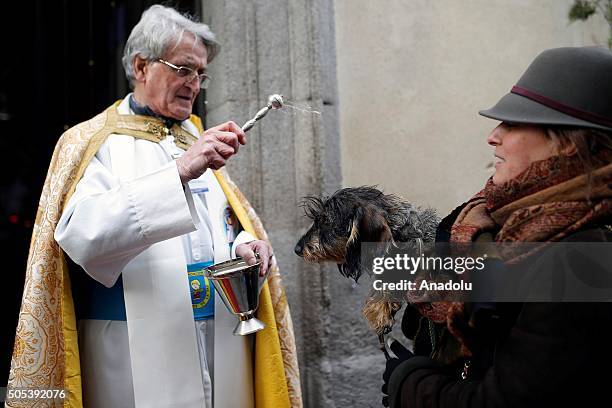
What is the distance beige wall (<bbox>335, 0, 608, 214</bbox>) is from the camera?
3.58 metres

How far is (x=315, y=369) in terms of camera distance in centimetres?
333

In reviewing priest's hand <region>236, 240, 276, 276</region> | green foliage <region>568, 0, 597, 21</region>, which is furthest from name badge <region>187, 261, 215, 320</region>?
green foliage <region>568, 0, 597, 21</region>

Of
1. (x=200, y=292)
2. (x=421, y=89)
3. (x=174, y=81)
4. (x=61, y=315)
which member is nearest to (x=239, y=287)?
(x=200, y=292)

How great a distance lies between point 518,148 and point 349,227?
44 centimetres

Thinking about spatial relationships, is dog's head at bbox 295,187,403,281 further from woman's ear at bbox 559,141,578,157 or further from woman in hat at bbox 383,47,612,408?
woman's ear at bbox 559,141,578,157

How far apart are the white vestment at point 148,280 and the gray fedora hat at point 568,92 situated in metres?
1.14

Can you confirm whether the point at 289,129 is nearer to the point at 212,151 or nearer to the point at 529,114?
the point at 212,151

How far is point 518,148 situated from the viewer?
1.28 meters

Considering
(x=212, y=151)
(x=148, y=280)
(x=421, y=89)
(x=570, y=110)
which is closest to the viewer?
(x=570, y=110)

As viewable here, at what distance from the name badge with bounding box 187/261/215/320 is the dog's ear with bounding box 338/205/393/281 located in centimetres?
89

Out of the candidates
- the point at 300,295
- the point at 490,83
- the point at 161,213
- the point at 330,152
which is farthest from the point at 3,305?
the point at 490,83

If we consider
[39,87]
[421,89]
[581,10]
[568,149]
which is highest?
[581,10]

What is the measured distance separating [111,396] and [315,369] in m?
1.36

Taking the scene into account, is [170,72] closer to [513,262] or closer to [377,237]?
[377,237]
